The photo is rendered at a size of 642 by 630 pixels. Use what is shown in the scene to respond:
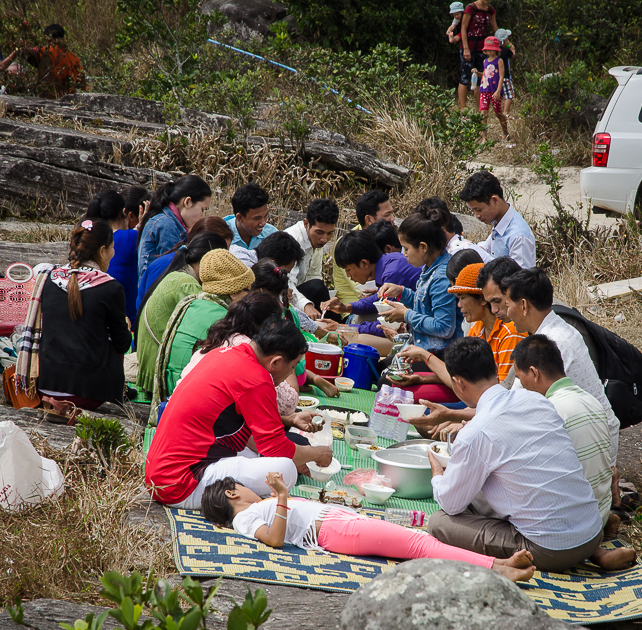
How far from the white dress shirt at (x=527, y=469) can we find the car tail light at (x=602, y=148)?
20.6ft

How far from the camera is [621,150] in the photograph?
839 centimetres

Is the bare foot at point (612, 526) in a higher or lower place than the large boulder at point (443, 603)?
lower

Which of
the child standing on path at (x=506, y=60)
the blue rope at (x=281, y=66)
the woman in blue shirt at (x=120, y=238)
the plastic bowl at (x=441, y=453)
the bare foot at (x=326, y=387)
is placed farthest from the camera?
the child standing on path at (x=506, y=60)

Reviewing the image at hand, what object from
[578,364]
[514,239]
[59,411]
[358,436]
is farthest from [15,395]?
[514,239]

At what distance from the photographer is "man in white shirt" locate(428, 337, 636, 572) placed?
312 centimetres

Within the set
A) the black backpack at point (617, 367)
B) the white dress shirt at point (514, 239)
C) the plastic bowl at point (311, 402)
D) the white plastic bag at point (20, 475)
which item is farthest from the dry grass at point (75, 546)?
the white dress shirt at point (514, 239)

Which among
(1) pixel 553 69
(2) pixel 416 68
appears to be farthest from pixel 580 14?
(2) pixel 416 68

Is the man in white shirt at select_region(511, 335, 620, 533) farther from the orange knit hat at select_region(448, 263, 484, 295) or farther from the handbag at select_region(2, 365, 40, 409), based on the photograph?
the handbag at select_region(2, 365, 40, 409)

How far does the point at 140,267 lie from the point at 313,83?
790 cm

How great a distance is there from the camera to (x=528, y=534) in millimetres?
3217

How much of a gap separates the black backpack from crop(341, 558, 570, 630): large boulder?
270cm

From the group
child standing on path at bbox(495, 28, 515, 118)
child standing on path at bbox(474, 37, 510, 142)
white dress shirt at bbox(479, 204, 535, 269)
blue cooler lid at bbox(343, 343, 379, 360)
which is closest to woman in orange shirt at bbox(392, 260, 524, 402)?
blue cooler lid at bbox(343, 343, 379, 360)

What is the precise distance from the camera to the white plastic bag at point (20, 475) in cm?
335

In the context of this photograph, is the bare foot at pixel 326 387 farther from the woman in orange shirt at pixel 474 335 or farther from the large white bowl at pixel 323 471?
the large white bowl at pixel 323 471
